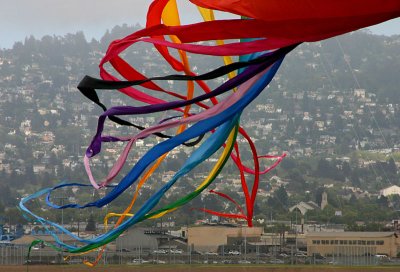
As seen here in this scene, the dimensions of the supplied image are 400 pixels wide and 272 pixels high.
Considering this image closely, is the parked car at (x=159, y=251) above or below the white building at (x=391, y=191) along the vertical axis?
below

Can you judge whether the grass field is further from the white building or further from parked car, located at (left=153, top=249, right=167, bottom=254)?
the white building

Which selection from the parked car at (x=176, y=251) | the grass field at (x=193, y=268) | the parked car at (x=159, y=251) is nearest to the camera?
the grass field at (x=193, y=268)

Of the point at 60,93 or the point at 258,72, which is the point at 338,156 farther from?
the point at 258,72

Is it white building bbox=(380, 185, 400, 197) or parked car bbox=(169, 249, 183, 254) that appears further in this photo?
white building bbox=(380, 185, 400, 197)

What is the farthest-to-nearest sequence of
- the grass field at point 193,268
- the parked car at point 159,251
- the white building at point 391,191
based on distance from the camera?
the white building at point 391,191
the parked car at point 159,251
the grass field at point 193,268

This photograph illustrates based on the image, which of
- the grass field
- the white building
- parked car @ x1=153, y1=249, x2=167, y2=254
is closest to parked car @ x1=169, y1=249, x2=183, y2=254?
parked car @ x1=153, y1=249, x2=167, y2=254

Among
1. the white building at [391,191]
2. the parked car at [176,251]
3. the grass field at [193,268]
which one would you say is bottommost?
the grass field at [193,268]

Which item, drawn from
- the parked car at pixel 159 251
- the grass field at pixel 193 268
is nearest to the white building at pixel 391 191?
the parked car at pixel 159 251

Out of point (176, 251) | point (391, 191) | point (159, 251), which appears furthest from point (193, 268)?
point (391, 191)

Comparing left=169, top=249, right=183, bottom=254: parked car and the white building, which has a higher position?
the white building

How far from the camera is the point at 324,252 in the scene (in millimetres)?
48938

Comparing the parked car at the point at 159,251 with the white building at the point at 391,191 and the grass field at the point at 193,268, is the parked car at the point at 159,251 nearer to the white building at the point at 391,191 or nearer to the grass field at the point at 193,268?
the grass field at the point at 193,268

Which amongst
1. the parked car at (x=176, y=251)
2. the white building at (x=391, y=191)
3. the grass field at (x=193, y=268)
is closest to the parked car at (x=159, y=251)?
the parked car at (x=176, y=251)

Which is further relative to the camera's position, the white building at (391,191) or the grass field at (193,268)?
the white building at (391,191)
